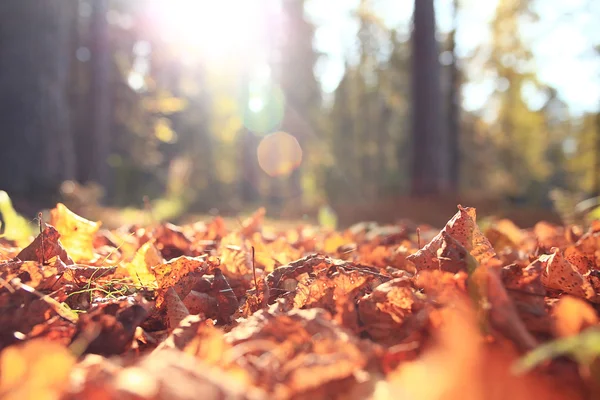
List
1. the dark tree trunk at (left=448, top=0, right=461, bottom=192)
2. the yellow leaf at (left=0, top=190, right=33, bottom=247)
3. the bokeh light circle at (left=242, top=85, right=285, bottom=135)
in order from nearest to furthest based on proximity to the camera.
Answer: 1. the yellow leaf at (left=0, top=190, right=33, bottom=247)
2. the dark tree trunk at (left=448, top=0, right=461, bottom=192)
3. the bokeh light circle at (left=242, top=85, right=285, bottom=135)

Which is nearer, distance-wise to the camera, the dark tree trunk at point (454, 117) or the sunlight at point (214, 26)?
the dark tree trunk at point (454, 117)

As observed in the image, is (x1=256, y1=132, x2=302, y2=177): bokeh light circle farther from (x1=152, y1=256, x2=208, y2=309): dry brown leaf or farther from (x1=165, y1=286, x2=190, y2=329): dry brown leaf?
(x1=165, y1=286, x2=190, y2=329): dry brown leaf

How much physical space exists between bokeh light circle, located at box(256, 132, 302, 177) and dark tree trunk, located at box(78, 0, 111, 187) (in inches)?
500

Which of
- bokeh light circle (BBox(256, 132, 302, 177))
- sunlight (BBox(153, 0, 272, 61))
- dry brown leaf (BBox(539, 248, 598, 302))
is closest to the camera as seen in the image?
dry brown leaf (BBox(539, 248, 598, 302))

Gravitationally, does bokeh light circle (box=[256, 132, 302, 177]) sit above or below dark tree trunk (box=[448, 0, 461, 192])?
below

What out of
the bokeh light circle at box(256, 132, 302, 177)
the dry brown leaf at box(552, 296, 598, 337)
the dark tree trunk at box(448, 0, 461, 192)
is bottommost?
the bokeh light circle at box(256, 132, 302, 177)

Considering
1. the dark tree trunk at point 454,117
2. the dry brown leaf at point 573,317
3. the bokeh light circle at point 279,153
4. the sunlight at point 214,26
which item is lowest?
the bokeh light circle at point 279,153

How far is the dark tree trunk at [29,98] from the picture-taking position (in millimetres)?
6355

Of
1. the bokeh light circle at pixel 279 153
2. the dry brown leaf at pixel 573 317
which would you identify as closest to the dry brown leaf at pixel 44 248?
the dry brown leaf at pixel 573 317

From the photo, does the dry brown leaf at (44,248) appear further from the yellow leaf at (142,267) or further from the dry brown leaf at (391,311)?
the dry brown leaf at (391,311)

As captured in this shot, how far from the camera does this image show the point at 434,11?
8.93 m

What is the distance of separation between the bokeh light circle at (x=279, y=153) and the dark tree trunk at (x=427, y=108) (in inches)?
724

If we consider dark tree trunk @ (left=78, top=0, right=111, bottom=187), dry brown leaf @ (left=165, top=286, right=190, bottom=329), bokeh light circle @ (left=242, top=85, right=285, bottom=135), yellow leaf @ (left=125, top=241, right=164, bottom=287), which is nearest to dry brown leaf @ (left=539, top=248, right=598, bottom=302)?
dry brown leaf @ (left=165, top=286, right=190, bottom=329)

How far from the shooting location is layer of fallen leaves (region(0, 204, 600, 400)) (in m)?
0.73
